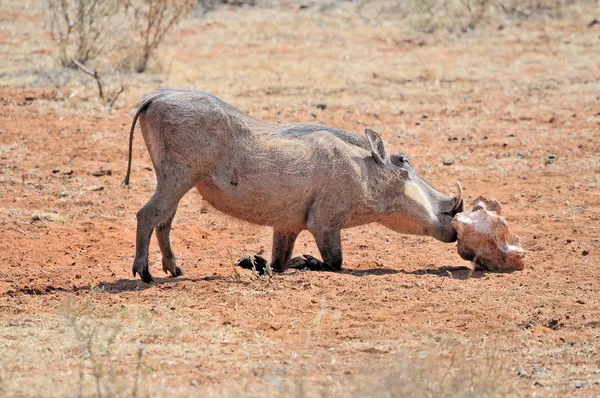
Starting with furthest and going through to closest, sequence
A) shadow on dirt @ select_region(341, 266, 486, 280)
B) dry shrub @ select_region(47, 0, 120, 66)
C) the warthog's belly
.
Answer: dry shrub @ select_region(47, 0, 120, 66)
shadow on dirt @ select_region(341, 266, 486, 280)
the warthog's belly

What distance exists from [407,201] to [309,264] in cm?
101

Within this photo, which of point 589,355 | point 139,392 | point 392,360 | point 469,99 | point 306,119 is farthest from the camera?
point 469,99

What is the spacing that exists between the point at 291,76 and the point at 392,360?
381 inches

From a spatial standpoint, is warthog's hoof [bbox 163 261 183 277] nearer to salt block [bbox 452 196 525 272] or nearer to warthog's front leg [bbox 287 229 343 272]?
warthog's front leg [bbox 287 229 343 272]

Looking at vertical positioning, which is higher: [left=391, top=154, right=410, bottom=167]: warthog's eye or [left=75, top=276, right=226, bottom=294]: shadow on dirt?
[left=391, top=154, right=410, bottom=167]: warthog's eye

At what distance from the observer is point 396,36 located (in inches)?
702

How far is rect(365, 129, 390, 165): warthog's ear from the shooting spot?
306 inches

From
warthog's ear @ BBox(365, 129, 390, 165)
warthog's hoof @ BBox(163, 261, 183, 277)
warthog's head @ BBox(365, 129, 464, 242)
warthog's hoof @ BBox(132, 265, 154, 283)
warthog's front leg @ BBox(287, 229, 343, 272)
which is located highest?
warthog's ear @ BBox(365, 129, 390, 165)

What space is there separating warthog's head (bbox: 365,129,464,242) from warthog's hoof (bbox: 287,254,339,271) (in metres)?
0.68

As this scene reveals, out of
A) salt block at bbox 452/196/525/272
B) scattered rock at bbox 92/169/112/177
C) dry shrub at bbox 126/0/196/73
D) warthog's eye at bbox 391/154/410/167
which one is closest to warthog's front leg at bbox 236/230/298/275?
warthog's eye at bbox 391/154/410/167

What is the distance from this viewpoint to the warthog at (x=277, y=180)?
273 inches

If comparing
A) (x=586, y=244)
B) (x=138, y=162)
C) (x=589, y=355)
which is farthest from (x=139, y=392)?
(x=138, y=162)

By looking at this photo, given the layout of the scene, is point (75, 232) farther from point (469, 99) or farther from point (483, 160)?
point (469, 99)

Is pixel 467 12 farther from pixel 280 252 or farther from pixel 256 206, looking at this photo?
pixel 256 206
